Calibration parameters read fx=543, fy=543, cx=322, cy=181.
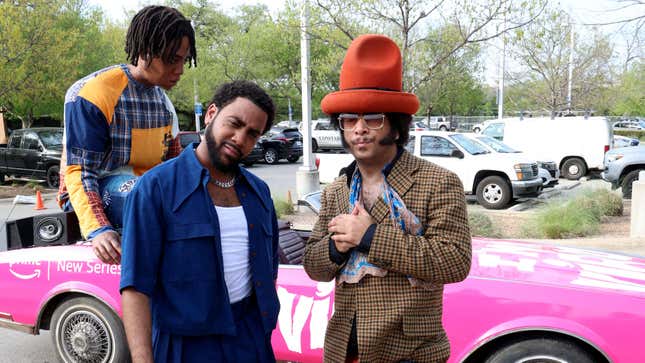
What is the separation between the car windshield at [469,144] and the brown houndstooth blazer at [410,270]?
33.6 ft

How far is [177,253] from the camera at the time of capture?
5.35ft

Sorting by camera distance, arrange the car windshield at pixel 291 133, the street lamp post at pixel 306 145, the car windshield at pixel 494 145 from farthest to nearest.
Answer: the car windshield at pixel 291 133 → the car windshield at pixel 494 145 → the street lamp post at pixel 306 145

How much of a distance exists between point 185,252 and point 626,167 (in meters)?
11.9

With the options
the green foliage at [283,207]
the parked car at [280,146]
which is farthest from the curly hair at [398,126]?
the parked car at [280,146]

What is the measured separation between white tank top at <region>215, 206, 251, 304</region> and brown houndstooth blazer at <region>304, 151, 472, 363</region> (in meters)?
0.26

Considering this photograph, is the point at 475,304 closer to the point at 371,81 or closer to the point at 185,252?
the point at 371,81

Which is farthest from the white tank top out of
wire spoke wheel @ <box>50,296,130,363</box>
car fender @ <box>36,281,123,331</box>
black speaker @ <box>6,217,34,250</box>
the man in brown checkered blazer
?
black speaker @ <box>6,217,34,250</box>

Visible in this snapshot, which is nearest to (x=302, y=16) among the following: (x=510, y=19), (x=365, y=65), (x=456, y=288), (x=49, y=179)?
(x=510, y=19)

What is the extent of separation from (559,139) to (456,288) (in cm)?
1403

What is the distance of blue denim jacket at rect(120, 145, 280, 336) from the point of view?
5.25 feet

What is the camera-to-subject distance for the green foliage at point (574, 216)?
780 cm

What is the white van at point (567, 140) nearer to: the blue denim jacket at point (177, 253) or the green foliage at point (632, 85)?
the green foliage at point (632, 85)

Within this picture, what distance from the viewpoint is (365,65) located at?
72.7 inches

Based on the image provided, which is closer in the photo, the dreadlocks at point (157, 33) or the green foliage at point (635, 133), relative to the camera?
the dreadlocks at point (157, 33)
